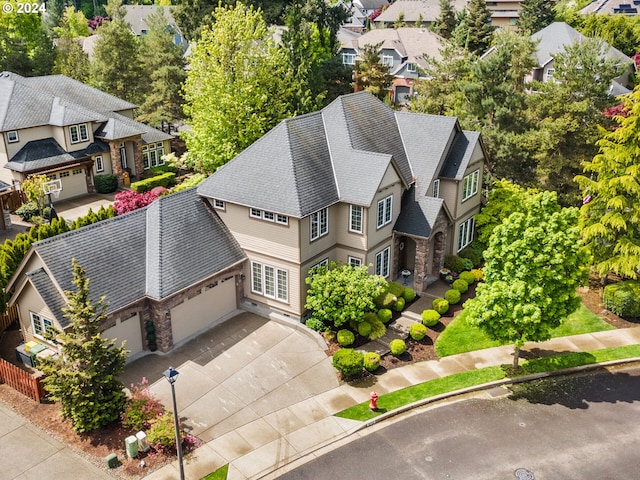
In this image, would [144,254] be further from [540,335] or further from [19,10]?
[19,10]

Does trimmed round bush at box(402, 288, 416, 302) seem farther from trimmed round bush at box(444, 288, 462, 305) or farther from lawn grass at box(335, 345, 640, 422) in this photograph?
lawn grass at box(335, 345, 640, 422)

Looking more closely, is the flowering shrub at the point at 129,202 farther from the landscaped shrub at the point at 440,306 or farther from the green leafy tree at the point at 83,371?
the landscaped shrub at the point at 440,306

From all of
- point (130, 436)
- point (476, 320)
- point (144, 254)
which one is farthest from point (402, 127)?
point (130, 436)

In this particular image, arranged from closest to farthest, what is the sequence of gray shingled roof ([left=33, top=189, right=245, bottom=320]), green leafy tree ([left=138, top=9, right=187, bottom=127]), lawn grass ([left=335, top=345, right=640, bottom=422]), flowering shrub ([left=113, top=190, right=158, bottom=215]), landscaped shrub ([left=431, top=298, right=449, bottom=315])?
1. lawn grass ([left=335, top=345, right=640, bottom=422])
2. gray shingled roof ([left=33, top=189, right=245, bottom=320])
3. landscaped shrub ([left=431, top=298, right=449, bottom=315])
4. flowering shrub ([left=113, top=190, right=158, bottom=215])
5. green leafy tree ([left=138, top=9, right=187, bottom=127])

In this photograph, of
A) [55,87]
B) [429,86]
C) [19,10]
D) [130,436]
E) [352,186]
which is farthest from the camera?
[19,10]

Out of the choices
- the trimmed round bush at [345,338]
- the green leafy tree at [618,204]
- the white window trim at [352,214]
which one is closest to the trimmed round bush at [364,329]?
the trimmed round bush at [345,338]

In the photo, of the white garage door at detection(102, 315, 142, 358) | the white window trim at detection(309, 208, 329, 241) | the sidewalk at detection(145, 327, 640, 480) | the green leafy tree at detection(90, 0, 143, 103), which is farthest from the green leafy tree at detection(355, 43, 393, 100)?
the white garage door at detection(102, 315, 142, 358)
